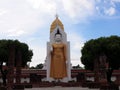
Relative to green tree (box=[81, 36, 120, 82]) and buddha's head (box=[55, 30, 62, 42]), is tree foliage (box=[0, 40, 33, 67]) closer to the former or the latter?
buddha's head (box=[55, 30, 62, 42])

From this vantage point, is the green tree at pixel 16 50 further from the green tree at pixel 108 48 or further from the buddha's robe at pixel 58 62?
the green tree at pixel 108 48

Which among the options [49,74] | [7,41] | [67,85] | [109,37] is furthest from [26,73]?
[109,37]

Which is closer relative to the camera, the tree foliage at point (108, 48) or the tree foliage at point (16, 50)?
the tree foliage at point (108, 48)

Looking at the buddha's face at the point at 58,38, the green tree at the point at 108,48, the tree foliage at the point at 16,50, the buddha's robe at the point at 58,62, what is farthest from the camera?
the buddha's face at the point at 58,38

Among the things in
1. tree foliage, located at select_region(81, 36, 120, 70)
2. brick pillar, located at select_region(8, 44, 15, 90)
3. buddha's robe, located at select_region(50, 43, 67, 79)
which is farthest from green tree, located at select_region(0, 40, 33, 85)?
brick pillar, located at select_region(8, 44, 15, 90)

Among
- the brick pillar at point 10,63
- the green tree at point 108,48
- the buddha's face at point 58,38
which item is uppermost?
the buddha's face at point 58,38

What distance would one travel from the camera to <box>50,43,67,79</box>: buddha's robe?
48531 mm

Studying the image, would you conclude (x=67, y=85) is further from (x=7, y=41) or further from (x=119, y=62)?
(x=7, y=41)

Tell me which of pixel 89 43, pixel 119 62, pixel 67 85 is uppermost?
pixel 89 43

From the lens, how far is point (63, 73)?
159 ft

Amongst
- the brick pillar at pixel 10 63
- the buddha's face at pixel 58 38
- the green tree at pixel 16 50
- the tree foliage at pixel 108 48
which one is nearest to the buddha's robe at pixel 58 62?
the buddha's face at pixel 58 38

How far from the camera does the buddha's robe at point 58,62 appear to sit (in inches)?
1911

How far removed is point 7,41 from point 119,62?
1576 cm

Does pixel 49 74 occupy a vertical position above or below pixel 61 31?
below
